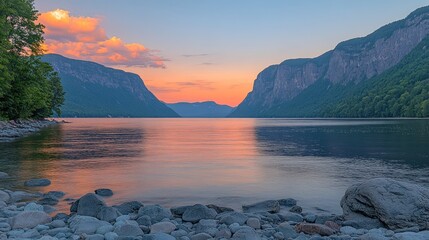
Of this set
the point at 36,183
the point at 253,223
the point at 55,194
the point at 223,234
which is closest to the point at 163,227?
the point at 223,234

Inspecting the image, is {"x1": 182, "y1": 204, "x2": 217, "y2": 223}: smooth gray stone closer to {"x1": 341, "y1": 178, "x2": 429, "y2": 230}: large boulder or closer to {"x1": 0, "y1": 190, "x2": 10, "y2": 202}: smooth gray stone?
{"x1": 341, "y1": 178, "x2": 429, "y2": 230}: large boulder

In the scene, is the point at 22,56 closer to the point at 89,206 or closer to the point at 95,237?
the point at 89,206

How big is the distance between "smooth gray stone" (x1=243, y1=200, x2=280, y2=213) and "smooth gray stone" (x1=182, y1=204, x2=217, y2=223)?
100 inches

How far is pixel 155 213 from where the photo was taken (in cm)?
1672

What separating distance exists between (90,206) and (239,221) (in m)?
6.85

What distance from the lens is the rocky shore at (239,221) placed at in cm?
1368

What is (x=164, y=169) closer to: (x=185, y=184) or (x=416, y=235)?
(x=185, y=184)

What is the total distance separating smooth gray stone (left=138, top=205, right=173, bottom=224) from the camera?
53.7 feet

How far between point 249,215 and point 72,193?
37.4 ft

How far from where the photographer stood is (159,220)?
1614cm

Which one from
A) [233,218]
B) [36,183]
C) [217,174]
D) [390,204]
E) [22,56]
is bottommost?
[217,174]

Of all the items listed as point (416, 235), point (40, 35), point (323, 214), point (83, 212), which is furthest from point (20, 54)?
point (416, 235)

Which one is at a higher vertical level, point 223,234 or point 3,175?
point 223,234

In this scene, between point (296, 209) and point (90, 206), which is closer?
point (90, 206)
